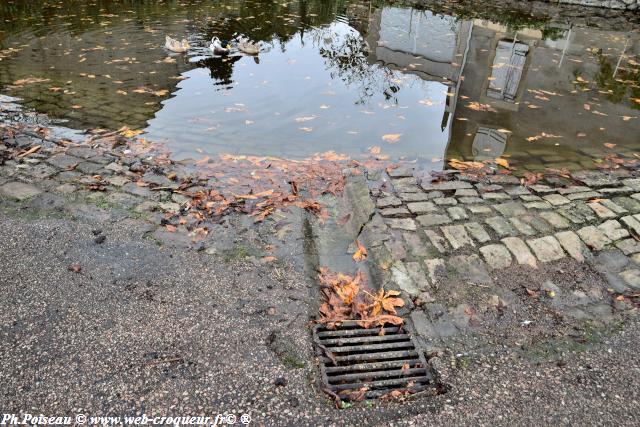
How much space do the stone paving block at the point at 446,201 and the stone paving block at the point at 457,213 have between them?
0.27ft

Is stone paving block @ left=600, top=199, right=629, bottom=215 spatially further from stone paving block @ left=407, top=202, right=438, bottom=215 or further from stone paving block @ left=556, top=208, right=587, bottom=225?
stone paving block @ left=407, top=202, right=438, bottom=215

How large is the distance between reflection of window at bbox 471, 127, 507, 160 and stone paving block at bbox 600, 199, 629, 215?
1523 mm

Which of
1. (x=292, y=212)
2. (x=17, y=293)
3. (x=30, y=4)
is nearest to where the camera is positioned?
(x=17, y=293)

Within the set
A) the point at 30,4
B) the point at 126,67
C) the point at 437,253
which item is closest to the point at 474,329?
the point at 437,253

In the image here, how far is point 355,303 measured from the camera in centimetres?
321

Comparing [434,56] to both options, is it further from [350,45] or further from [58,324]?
[58,324]

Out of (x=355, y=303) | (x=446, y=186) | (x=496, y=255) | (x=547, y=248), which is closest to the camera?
(x=355, y=303)

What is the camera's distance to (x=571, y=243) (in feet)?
12.7

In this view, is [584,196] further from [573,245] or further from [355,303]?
[355,303]

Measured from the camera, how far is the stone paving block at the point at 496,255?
363cm

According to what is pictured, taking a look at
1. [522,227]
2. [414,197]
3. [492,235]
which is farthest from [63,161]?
[522,227]

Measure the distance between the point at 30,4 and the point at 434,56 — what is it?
11.8m

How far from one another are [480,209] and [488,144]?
2.15 meters

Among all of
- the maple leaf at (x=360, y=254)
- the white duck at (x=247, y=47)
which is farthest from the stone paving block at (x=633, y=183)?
the white duck at (x=247, y=47)
